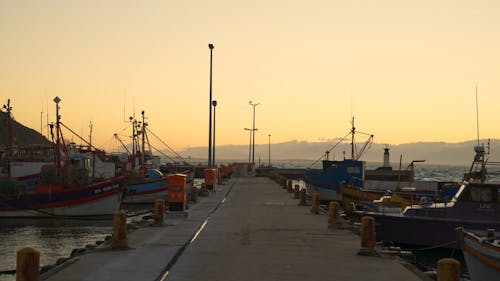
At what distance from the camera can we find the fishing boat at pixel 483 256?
15515 millimetres

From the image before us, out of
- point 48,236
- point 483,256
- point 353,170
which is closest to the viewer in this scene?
point 483,256

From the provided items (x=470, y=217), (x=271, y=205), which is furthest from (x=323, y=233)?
(x=271, y=205)

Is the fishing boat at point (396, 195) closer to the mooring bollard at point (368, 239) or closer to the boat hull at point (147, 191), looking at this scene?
the mooring bollard at point (368, 239)

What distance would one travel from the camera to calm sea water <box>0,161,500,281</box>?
24766 millimetres

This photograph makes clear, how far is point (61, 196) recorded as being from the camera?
37531 mm

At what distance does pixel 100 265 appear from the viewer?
15.4 m

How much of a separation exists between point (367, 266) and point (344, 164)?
113 ft

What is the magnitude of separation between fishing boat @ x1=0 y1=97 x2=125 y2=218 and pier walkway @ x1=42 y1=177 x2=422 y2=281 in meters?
13.4

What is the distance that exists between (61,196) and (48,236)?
676 centimetres

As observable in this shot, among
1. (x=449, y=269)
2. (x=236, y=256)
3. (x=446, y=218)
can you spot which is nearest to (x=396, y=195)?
(x=446, y=218)

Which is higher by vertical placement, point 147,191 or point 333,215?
point 333,215

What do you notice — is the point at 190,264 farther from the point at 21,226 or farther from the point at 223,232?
the point at 21,226

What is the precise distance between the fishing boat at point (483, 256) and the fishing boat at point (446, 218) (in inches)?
268

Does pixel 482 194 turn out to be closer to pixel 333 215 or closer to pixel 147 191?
pixel 333 215
